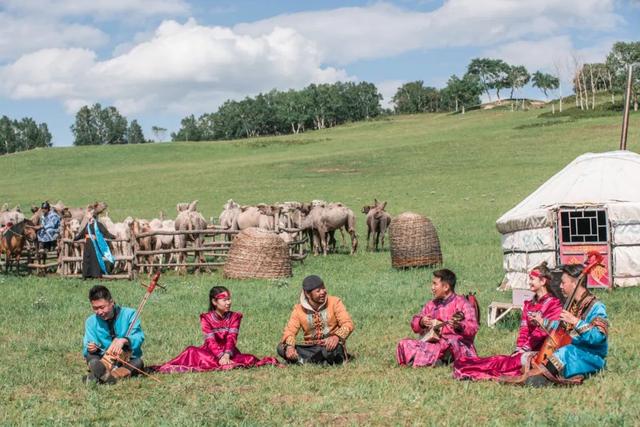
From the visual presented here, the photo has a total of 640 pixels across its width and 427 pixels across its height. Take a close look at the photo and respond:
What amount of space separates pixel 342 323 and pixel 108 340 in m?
2.40

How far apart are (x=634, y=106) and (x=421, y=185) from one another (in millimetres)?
38529

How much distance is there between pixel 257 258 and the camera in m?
17.1

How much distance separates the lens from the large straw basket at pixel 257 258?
17.1 meters

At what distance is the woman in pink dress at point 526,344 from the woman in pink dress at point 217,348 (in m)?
2.10

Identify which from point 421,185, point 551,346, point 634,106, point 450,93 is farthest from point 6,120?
point 551,346

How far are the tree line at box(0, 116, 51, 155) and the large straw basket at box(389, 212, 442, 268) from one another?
135m

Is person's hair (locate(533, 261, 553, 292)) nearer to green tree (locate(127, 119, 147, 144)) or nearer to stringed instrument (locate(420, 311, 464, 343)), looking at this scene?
stringed instrument (locate(420, 311, 464, 343))

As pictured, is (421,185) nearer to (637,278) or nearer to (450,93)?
(637,278)

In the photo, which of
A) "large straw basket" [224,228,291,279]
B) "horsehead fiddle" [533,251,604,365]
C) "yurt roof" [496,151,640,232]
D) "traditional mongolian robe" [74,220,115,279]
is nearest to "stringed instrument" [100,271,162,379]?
"horsehead fiddle" [533,251,604,365]

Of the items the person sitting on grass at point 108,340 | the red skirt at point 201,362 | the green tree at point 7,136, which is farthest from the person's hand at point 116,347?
the green tree at point 7,136

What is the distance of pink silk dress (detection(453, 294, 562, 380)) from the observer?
7930 mm

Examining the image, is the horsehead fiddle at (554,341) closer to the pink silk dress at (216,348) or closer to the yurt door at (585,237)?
the pink silk dress at (216,348)

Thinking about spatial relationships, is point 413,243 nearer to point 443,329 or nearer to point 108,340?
point 443,329

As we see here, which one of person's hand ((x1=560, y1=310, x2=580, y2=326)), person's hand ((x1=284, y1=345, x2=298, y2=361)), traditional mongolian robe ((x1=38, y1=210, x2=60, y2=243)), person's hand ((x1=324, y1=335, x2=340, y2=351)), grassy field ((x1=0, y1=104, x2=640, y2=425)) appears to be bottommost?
→ grassy field ((x1=0, y1=104, x2=640, y2=425))
